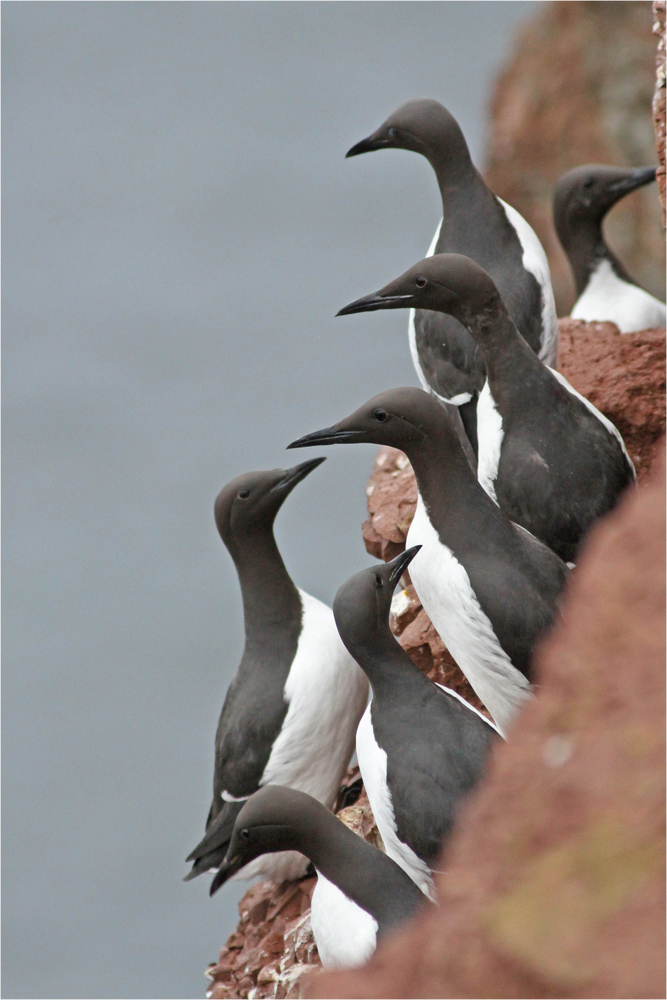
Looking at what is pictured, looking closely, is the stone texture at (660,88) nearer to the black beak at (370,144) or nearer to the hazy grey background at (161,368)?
the black beak at (370,144)

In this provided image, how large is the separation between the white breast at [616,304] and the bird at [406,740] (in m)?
2.87

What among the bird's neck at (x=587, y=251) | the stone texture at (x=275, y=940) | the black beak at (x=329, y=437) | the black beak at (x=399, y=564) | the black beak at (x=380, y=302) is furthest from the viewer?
the bird's neck at (x=587, y=251)

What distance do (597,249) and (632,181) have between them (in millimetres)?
419

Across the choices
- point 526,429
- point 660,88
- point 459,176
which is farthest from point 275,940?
point 660,88

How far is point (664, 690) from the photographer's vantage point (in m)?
1.76

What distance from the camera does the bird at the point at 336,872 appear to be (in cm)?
345

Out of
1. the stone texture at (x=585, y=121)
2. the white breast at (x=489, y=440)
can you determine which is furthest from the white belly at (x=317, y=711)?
the stone texture at (x=585, y=121)

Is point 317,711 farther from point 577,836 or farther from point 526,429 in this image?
point 577,836

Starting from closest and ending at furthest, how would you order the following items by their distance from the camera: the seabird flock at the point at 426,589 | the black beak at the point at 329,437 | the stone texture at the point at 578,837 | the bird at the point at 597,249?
1. the stone texture at the point at 578,837
2. the seabird flock at the point at 426,589
3. the black beak at the point at 329,437
4. the bird at the point at 597,249

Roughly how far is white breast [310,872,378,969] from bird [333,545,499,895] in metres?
0.19

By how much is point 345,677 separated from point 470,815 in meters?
2.62

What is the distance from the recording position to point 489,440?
159 inches

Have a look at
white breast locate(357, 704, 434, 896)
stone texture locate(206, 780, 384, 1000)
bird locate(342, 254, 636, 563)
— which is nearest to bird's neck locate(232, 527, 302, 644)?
stone texture locate(206, 780, 384, 1000)

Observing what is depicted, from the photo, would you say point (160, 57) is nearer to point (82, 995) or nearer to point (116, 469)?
point (116, 469)
